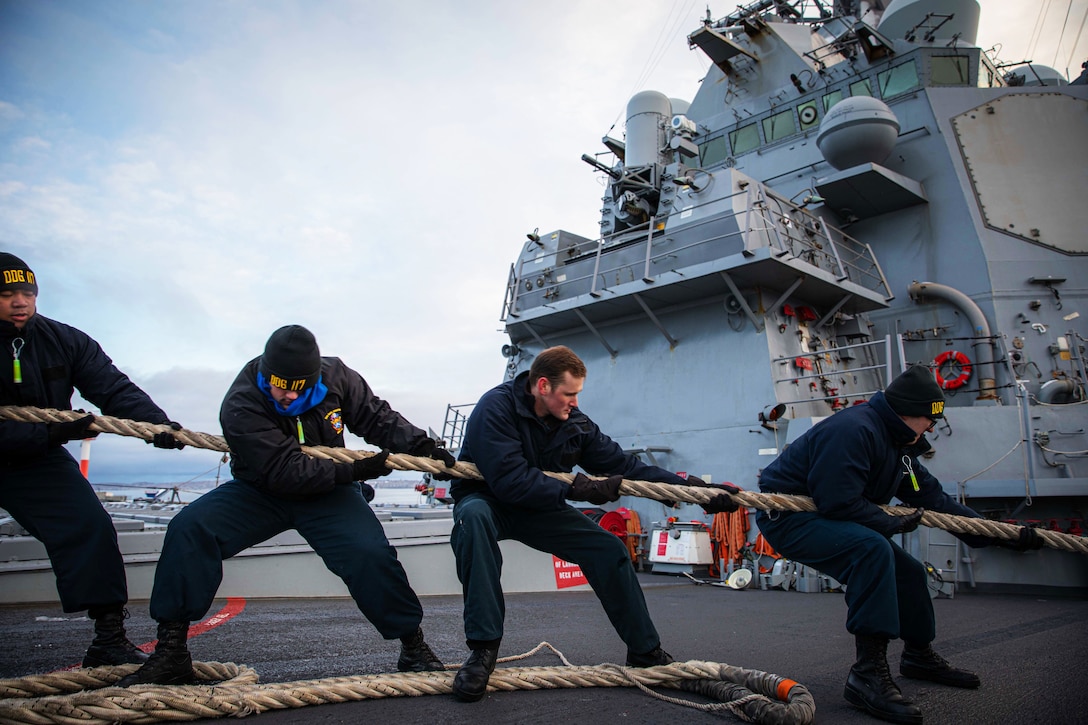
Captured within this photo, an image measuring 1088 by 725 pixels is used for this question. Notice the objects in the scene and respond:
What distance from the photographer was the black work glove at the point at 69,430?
259 centimetres

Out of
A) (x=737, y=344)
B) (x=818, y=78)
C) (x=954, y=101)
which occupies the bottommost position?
(x=737, y=344)

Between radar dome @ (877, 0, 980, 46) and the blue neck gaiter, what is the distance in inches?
529

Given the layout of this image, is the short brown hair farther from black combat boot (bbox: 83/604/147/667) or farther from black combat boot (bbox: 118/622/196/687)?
black combat boot (bbox: 83/604/147/667)

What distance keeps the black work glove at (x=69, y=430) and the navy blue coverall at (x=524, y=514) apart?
1.50 m

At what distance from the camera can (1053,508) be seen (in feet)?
22.1

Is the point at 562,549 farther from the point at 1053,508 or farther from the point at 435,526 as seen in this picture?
the point at 1053,508

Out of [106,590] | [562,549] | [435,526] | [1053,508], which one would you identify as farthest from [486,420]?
[1053,508]

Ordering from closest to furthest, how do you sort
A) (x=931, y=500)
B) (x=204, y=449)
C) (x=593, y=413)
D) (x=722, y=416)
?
(x=204, y=449), (x=931, y=500), (x=722, y=416), (x=593, y=413)

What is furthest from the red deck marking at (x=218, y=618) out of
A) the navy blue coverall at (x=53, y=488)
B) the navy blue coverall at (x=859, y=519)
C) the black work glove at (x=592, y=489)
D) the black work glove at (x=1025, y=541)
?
the black work glove at (x=1025, y=541)

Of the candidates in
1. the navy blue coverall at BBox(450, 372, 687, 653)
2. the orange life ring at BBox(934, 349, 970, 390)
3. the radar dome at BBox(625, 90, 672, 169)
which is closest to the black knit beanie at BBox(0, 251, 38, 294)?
the navy blue coverall at BBox(450, 372, 687, 653)

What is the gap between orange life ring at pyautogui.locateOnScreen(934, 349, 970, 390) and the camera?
9.20 meters

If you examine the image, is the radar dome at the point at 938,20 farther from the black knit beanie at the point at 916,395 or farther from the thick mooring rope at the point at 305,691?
the thick mooring rope at the point at 305,691

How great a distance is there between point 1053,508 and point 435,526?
6268 mm

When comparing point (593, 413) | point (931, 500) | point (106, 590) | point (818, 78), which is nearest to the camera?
point (106, 590)
